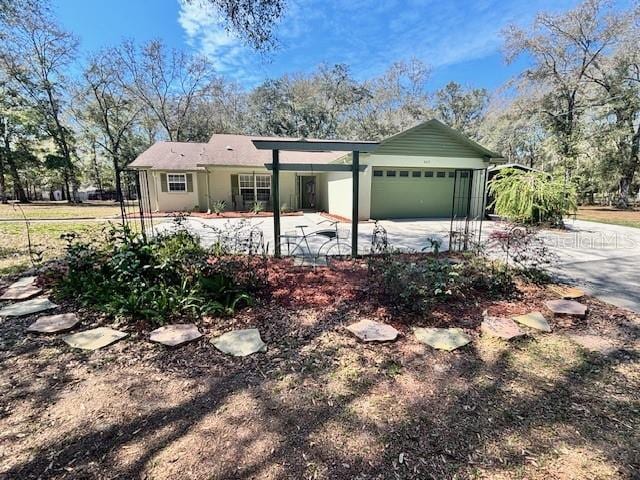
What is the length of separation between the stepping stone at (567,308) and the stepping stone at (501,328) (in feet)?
2.35

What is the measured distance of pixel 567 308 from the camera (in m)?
3.71

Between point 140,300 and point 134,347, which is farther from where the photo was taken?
point 140,300

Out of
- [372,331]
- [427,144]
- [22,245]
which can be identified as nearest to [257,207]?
[427,144]

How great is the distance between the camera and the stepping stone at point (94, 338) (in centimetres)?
288

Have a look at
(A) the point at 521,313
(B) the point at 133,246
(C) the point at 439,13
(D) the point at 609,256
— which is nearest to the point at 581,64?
(C) the point at 439,13

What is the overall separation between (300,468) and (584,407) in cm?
193

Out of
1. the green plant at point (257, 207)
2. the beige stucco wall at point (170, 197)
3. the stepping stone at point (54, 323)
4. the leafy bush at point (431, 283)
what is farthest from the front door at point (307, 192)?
the stepping stone at point (54, 323)

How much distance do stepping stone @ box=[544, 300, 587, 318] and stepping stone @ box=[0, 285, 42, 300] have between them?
6.18 metres

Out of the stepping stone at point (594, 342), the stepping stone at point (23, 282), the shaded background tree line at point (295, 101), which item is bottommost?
the stepping stone at point (594, 342)

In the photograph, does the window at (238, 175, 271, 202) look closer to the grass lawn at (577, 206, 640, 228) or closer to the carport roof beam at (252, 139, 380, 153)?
the carport roof beam at (252, 139, 380, 153)

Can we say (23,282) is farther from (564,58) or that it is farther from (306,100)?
(306,100)

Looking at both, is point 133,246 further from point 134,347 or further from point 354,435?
point 354,435

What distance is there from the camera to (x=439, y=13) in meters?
8.70

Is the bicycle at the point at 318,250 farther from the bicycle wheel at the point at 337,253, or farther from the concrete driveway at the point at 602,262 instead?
Answer: the concrete driveway at the point at 602,262
